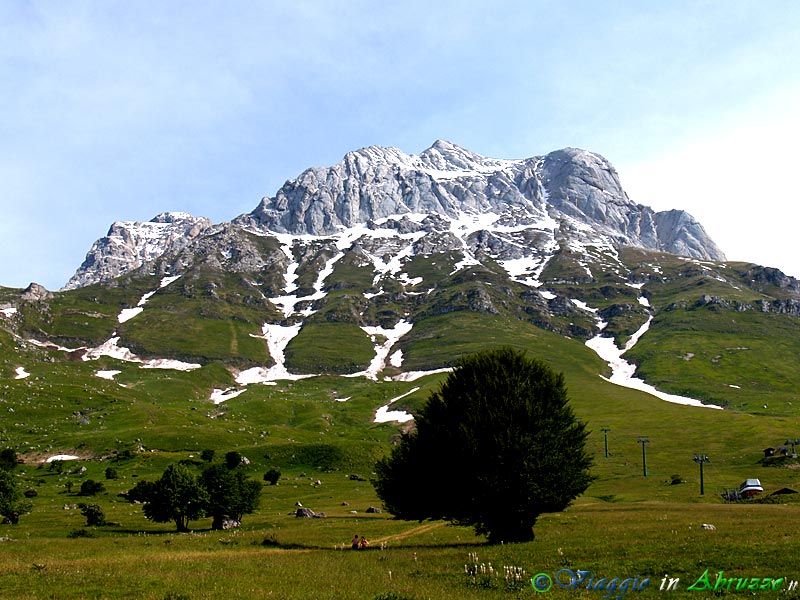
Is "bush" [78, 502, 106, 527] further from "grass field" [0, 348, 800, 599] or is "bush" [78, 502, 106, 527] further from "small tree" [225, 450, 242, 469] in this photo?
"small tree" [225, 450, 242, 469]

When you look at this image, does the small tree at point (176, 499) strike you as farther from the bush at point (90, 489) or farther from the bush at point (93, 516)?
the bush at point (90, 489)

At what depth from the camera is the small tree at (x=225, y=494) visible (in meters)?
66.7

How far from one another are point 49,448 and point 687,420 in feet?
568

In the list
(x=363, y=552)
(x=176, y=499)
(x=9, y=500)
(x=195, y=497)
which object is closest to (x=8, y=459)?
(x=9, y=500)

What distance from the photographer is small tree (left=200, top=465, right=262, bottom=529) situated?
66.7 meters

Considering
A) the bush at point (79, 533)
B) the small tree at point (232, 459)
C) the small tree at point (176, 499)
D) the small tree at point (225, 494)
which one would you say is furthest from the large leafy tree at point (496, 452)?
the small tree at point (232, 459)

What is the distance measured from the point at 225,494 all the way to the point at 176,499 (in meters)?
5.98

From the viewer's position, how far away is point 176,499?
6341 cm

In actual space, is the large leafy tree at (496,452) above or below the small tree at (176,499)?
above

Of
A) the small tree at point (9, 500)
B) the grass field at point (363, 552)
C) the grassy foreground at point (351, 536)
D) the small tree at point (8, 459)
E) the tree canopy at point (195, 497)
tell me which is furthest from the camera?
the small tree at point (8, 459)

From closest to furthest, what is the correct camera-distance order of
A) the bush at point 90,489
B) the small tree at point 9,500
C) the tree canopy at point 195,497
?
the small tree at point 9,500 → the tree canopy at point 195,497 → the bush at point 90,489

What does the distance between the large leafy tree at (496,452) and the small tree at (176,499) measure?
89.6ft

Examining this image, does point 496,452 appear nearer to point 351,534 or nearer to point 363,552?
point 363,552

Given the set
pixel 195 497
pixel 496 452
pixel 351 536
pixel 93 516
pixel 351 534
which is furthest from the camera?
pixel 195 497
